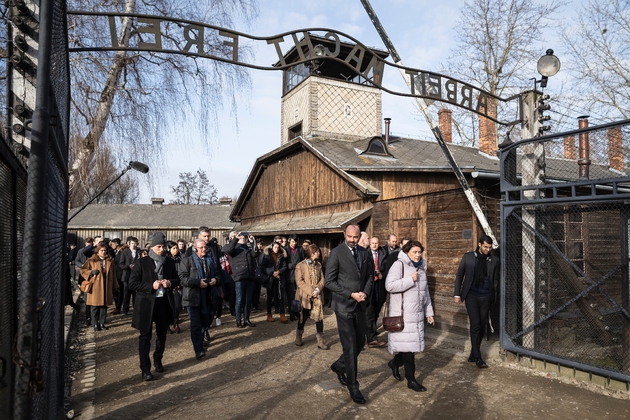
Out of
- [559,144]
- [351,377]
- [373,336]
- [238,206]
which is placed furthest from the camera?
[238,206]

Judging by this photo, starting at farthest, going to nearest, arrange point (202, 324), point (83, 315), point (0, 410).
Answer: point (83, 315), point (202, 324), point (0, 410)

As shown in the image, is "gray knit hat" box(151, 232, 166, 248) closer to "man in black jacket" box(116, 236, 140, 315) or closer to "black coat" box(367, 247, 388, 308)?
"black coat" box(367, 247, 388, 308)

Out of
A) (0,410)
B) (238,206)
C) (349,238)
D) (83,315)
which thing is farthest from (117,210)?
(0,410)

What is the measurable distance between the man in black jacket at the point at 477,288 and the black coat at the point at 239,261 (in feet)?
15.9

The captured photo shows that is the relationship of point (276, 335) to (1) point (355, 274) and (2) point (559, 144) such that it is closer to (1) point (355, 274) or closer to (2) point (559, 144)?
(1) point (355, 274)

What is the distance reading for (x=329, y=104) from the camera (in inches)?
872

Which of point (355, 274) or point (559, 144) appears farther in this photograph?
point (559, 144)

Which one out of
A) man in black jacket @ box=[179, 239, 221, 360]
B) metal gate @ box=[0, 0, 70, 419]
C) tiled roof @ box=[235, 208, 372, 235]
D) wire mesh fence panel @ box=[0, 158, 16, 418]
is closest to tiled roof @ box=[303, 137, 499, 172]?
tiled roof @ box=[235, 208, 372, 235]

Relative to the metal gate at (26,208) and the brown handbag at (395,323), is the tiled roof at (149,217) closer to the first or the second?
the brown handbag at (395,323)

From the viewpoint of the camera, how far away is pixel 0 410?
7.98ft

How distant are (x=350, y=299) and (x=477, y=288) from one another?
9.25 feet

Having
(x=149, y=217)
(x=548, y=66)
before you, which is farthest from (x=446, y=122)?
(x=149, y=217)

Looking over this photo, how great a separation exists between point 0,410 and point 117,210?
43.4 meters

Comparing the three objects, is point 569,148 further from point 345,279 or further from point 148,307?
point 148,307
